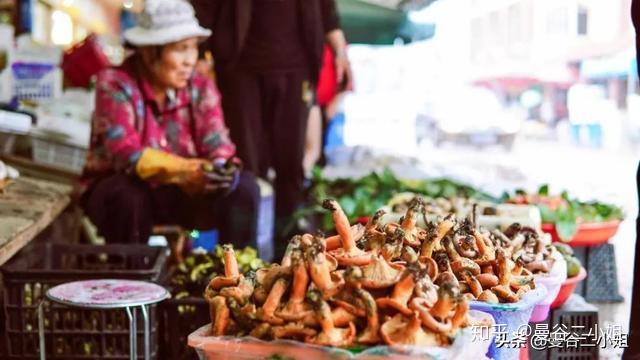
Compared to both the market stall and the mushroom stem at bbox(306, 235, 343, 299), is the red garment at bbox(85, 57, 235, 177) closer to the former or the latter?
the market stall

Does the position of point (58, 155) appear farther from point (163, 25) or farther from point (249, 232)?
point (249, 232)

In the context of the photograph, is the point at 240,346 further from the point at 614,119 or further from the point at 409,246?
the point at 614,119

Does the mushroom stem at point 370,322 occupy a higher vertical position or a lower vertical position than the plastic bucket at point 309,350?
higher

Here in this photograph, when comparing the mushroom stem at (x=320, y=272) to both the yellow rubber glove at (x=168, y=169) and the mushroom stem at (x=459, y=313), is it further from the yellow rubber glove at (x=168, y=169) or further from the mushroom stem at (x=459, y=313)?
the yellow rubber glove at (x=168, y=169)

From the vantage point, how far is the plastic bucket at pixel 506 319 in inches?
99.9

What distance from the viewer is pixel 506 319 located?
255 cm

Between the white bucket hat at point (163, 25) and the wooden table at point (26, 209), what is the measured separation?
92cm

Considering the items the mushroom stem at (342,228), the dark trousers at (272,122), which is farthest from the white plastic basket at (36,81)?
the mushroom stem at (342,228)

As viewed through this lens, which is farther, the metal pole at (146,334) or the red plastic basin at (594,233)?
the red plastic basin at (594,233)

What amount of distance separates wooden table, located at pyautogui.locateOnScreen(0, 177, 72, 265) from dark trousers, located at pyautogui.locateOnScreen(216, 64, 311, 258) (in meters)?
1.08

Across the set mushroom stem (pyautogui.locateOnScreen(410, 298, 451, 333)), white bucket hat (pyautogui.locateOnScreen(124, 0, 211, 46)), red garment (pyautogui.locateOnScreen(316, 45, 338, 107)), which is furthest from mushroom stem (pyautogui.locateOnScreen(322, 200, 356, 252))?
red garment (pyautogui.locateOnScreen(316, 45, 338, 107))

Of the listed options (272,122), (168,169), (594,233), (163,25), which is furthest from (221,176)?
(594,233)

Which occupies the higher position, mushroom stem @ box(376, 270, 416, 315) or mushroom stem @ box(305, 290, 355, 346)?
mushroom stem @ box(376, 270, 416, 315)

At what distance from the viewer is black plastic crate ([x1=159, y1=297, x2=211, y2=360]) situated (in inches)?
137
